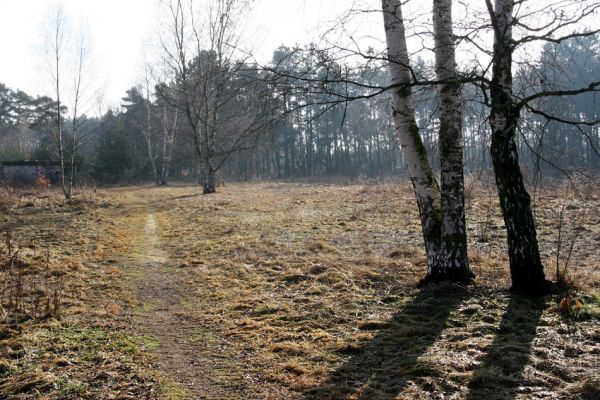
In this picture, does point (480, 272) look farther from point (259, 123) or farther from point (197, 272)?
point (197, 272)

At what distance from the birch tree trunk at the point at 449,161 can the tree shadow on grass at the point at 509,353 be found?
97 cm

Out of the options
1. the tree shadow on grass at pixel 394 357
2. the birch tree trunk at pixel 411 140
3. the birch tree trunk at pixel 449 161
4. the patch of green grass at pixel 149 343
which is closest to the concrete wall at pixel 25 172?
the patch of green grass at pixel 149 343

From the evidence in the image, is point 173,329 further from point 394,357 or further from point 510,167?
point 510,167

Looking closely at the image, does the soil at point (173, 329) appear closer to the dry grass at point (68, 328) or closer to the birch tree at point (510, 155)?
the dry grass at point (68, 328)

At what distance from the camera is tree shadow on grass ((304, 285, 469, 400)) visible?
3902mm

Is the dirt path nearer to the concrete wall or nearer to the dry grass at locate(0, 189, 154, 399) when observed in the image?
the dry grass at locate(0, 189, 154, 399)

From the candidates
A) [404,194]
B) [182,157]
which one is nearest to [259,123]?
[404,194]

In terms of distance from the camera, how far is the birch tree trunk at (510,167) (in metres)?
5.59

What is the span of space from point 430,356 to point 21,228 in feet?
41.3

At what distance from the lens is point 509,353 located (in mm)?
4312

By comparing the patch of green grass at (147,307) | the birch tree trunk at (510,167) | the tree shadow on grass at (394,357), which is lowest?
the tree shadow on grass at (394,357)

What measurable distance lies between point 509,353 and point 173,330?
3.66m

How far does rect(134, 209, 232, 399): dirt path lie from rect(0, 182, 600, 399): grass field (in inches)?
0.9

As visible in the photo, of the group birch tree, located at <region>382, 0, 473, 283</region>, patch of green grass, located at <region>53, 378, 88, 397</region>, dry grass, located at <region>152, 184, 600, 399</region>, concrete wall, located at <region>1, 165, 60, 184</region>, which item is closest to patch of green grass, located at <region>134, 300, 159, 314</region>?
dry grass, located at <region>152, 184, 600, 399</region>
